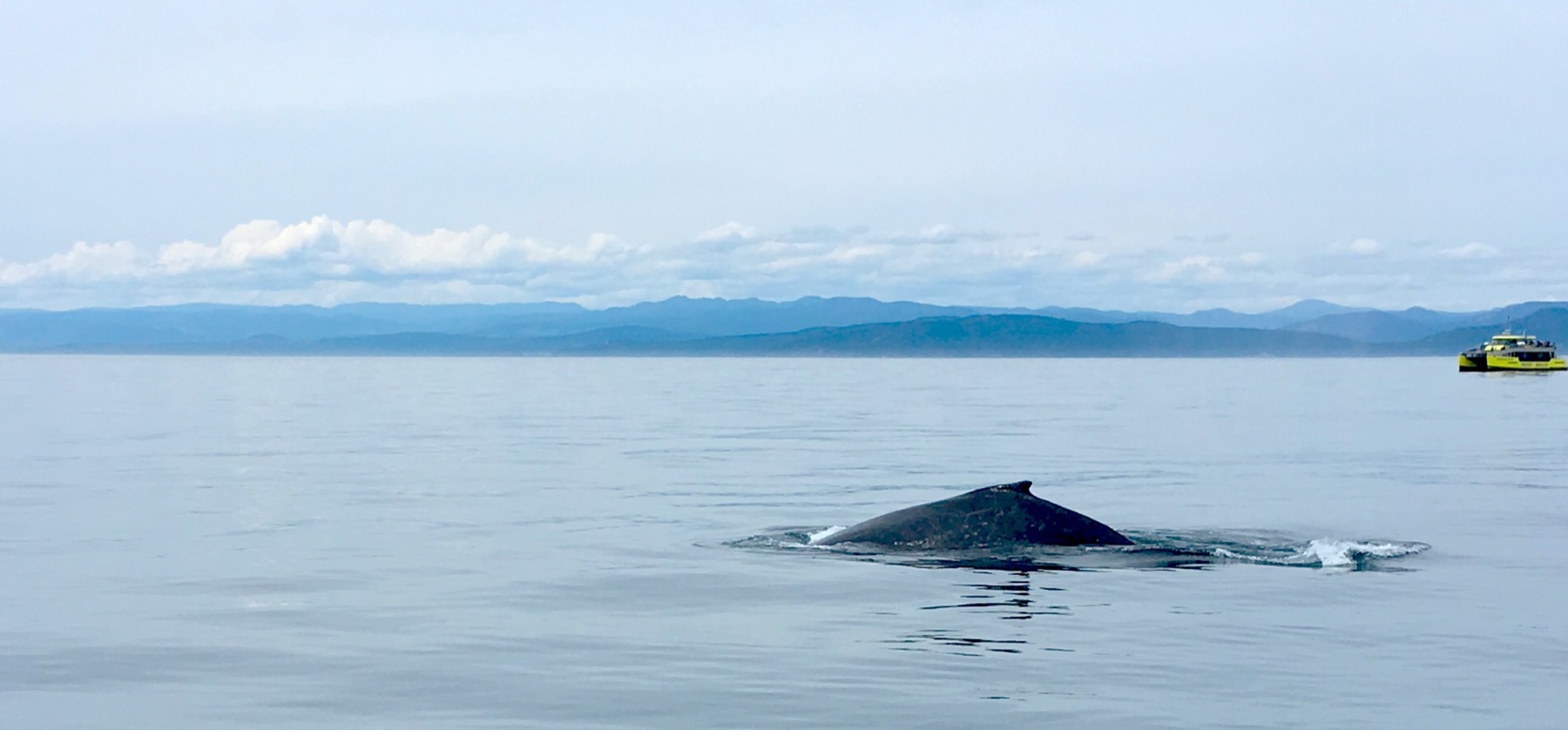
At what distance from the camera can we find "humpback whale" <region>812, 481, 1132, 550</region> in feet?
72.9

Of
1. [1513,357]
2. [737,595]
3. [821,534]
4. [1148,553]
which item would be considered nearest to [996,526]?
[1148,553]

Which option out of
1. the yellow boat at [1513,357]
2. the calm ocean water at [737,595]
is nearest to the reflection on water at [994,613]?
the calm ocean water at [737,595]

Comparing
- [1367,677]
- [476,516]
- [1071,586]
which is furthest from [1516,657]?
[476,516]

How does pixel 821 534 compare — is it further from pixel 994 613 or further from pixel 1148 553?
pixel 994 613

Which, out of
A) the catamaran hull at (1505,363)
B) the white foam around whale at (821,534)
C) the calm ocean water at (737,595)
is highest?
the catamaran hull at (1505,363)

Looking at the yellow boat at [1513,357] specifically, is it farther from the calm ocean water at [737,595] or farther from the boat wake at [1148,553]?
the boat wake at [1148,553]

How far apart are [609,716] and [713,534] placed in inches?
484

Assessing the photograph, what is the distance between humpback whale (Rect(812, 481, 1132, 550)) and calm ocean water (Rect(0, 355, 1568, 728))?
1.21 m

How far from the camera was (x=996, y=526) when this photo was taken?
22.3 metres

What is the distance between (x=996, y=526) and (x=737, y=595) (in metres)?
4.78

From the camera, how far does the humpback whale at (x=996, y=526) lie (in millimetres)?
22234

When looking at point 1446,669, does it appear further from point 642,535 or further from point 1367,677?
point 642,535

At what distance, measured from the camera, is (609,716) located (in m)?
12.7

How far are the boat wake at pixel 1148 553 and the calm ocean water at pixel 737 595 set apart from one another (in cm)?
14
